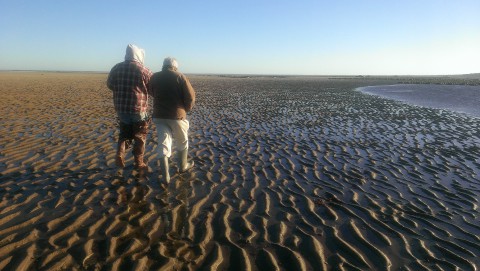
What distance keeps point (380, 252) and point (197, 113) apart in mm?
13951

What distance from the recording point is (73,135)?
10562mm

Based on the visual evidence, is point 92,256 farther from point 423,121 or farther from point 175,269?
point 423,121

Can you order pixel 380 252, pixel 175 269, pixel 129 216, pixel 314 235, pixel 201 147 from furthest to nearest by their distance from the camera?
pixel 201 147, pixel 129 216, pixel 314 235, pixel 380 252, pixel 175 269

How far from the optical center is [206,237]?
4.56 m

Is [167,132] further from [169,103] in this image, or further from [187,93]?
[187,93]

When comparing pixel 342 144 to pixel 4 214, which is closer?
pixel 4 214

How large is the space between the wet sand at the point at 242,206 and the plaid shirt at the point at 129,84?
4.75 feet

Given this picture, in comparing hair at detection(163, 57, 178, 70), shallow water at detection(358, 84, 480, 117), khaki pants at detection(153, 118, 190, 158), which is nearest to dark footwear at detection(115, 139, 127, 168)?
khaki pants at detection(153, 118, 190, 158)

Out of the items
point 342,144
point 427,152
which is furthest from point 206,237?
point 427,152

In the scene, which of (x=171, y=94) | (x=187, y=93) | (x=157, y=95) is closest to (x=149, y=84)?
(x=157, y=95)

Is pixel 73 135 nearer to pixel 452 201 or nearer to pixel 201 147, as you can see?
pixel 201 147

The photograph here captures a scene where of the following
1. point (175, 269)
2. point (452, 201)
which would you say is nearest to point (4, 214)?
point (175, 269)

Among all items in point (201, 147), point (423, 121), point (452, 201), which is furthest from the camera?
point (423, 121)

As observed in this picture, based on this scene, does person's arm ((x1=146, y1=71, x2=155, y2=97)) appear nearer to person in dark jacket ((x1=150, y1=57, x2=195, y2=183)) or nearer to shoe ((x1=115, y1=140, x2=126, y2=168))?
person in dark jacket ((x1=150, y1=57, x2=195, y2=183))
